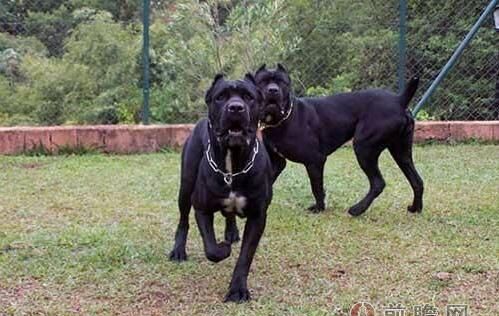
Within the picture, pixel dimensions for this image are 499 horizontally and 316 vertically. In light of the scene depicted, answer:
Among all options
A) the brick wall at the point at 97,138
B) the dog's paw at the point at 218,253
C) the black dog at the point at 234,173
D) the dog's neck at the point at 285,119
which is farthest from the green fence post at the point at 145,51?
the dog's paw at the point at 218,253

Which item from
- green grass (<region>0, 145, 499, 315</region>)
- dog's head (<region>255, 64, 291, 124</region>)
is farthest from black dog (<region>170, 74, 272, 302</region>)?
dog's head (<region>255, 64, 291, 124</region>)

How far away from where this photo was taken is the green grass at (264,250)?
13.9ft

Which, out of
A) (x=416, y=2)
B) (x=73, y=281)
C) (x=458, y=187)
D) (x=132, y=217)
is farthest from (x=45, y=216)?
(x=416, y=2)

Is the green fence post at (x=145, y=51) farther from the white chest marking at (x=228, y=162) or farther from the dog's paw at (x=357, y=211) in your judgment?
the white chest marking at (x=228, y=162)

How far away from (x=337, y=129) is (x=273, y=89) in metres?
0.73

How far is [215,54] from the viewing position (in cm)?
1047

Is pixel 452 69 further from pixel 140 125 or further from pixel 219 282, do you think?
pixel 219 282

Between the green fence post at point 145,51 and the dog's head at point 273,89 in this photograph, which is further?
the green fence post at point 145,51

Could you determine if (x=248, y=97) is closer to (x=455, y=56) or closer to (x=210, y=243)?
(x=210, y=243)

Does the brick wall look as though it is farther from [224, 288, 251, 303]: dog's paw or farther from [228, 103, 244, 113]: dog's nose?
[228, 103, 244, 113]: dog's nose

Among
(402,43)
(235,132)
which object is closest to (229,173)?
(235,132)

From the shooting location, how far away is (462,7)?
426 inches

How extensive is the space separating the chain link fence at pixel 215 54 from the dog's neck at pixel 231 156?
245 inches

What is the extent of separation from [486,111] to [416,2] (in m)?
1.77
